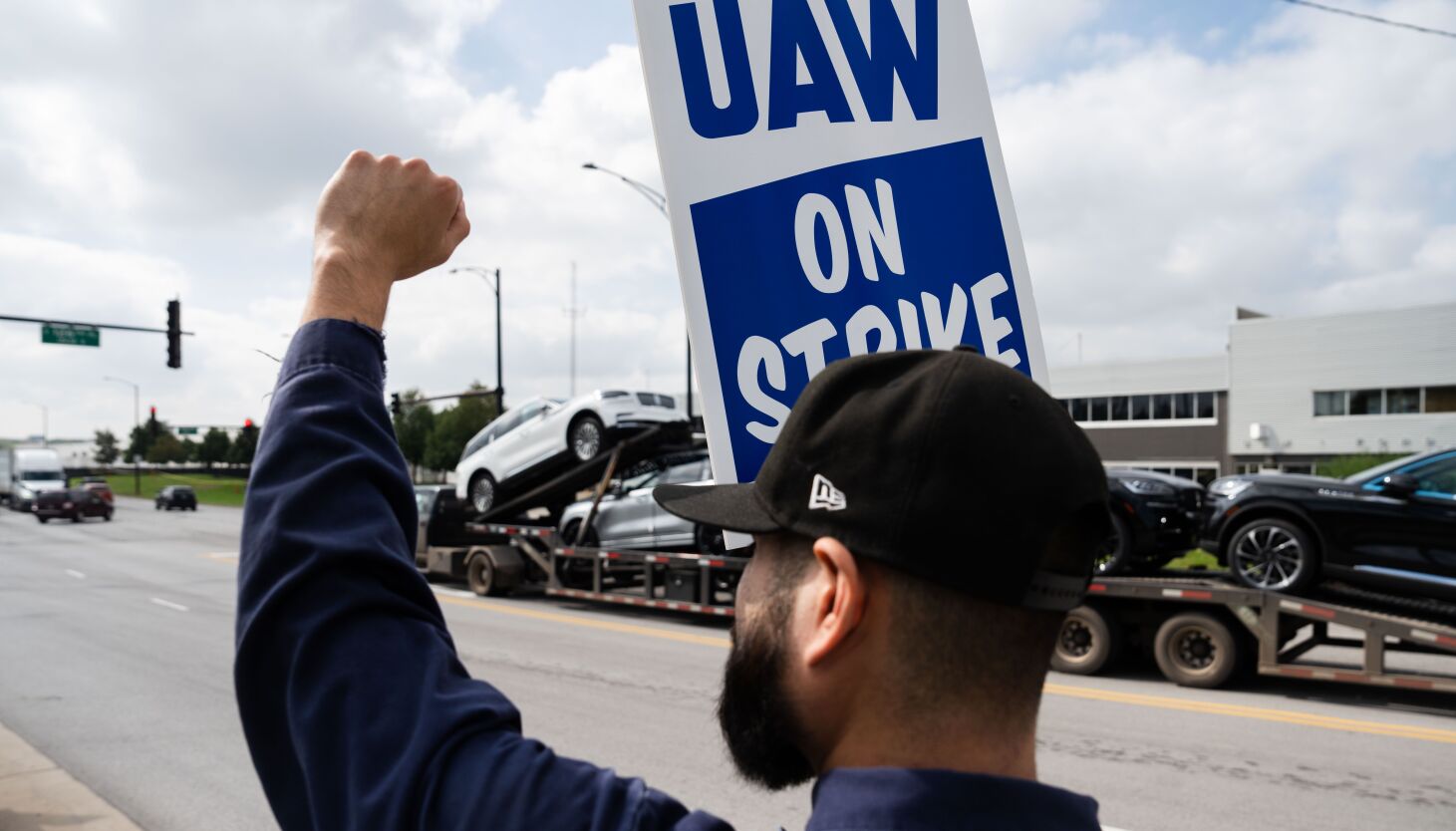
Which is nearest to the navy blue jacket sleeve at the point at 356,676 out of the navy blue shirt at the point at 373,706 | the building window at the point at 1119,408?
the navy blue shirt at the point at 373,706

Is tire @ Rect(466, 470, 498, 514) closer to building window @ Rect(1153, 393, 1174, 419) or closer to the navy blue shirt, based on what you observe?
the navy blue shirt

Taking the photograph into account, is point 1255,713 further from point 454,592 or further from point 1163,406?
point 1163,406

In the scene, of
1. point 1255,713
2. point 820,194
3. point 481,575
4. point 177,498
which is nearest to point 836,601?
point 820,194

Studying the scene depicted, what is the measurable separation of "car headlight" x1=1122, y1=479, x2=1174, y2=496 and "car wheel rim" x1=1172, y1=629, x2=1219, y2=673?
62.0 inches

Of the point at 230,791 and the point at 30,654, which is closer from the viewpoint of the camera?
the point at 230,791

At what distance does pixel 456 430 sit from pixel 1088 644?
24565 millimetres

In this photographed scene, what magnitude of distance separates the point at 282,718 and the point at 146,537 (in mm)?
34239

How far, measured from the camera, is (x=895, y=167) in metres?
1.81

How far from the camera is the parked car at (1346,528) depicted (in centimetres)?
884

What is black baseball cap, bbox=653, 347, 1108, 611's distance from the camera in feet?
3.18

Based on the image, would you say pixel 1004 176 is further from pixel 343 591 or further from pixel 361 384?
pixel 343 591

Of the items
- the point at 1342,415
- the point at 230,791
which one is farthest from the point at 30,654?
the point at 1342,415

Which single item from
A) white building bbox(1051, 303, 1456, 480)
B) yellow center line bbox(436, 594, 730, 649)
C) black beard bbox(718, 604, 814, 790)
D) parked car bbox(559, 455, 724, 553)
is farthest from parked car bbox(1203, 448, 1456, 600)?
white building bbox(1051, 303, 1456, 480)

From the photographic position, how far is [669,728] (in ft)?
26.0
